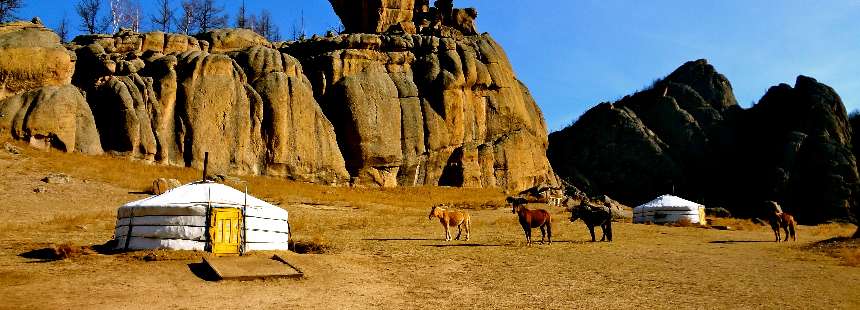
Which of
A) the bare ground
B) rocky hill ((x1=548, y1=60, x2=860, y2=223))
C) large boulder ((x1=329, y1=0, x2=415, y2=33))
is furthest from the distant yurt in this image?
rocky hill ((x1=548, y1=60, x2=860, y2=223))

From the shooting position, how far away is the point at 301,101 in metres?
50.0

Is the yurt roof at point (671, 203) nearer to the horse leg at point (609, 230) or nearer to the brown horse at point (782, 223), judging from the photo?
the brown horse at point (782, 223)

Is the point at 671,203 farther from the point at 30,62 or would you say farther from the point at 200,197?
Result: the point at 30,62

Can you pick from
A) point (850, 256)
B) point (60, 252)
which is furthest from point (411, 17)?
point (60, 252)

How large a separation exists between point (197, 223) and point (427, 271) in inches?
283

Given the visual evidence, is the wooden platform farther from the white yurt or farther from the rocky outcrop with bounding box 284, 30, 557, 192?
the rocky outcrop with bounding box 284, 30, 557, 192

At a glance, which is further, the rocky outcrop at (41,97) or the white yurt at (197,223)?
the rocky outcrop at (41,97)

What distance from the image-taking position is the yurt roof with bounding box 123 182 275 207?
64.4ft

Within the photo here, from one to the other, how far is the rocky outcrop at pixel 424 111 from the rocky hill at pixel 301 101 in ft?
0.36

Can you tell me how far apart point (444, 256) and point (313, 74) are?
3701 cm

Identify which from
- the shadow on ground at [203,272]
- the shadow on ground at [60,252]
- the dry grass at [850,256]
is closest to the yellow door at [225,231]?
the shadow on ground at [203,272]

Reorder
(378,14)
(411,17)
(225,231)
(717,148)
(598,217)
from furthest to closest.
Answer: (717,148), (411,17), (378,14), (598,217), (225,231)

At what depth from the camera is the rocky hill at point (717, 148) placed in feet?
239

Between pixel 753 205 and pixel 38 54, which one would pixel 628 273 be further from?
pixel 753 205
